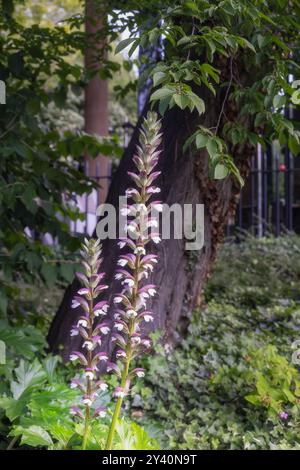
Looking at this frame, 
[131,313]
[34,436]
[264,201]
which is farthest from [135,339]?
[264,201]

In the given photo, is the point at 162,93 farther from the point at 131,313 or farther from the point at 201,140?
the point at 131,313

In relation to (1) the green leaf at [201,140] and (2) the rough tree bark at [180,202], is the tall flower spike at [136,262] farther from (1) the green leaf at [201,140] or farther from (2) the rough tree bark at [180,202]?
(2) the rough tree bark at [180,202]

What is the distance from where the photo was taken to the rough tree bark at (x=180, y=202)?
368 cm

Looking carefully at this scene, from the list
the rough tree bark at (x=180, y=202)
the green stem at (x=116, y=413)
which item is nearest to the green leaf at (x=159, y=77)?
the green stem at (x=116, y=413)

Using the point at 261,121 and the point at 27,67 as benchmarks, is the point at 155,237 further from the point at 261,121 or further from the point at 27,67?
the point at 27,67

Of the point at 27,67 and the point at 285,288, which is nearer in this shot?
the point at 27,67

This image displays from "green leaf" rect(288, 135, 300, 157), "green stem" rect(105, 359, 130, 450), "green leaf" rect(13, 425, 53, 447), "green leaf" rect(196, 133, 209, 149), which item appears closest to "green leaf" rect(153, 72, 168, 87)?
"green leaf" rect(196, 133, 209, 149)

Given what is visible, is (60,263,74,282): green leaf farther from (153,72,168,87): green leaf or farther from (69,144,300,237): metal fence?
(69,144,300,237): metal fence

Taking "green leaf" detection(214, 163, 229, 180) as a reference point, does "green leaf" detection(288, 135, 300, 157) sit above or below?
above

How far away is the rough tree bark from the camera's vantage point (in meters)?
3.68

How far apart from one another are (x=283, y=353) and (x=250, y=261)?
7.01 feet

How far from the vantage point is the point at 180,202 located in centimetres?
377

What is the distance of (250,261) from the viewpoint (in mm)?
5727

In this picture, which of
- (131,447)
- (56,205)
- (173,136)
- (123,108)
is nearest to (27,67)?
(56,205)
